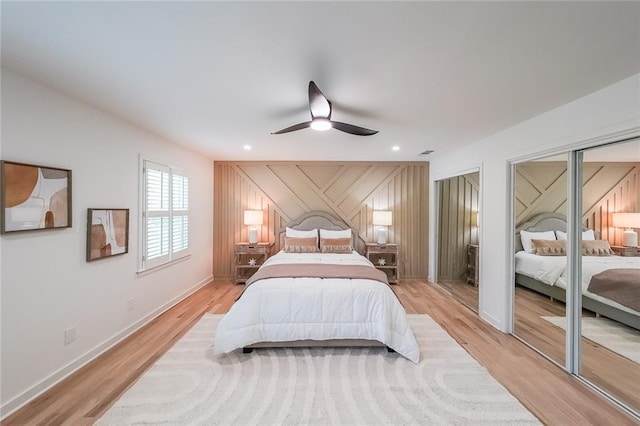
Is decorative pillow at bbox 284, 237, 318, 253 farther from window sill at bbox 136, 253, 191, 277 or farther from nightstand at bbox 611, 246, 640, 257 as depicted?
nightstand at bbox 611, 246, 640, 257

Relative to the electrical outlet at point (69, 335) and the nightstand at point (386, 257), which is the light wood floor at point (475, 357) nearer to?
the electrical outlet at point (69, 335)

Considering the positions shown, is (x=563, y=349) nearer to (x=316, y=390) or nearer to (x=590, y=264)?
(x=590, y=264)

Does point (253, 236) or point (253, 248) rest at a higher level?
point (253, 236)

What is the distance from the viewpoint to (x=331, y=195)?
217 inches

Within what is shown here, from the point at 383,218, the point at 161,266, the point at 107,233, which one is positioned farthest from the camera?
the point at 383,218

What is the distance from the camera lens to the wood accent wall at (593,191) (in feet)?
6.84

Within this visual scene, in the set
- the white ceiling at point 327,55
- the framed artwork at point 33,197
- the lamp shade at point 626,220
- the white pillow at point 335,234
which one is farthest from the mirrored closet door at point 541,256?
the framed artwork at point 33,197

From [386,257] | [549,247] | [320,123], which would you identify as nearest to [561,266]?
[549,247]

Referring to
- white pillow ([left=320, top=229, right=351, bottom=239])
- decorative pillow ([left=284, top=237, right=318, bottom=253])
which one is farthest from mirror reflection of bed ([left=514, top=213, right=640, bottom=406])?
decorative pillow ([left=284, top=237, right=318, bottom=253])

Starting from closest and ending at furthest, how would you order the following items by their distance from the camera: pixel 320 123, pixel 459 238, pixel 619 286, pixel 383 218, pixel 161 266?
pixel 619 286
pixel 320 123
pixel 161 266
pixel 459 238
pixel 383 218

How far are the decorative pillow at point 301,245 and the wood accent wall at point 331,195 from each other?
0.69m

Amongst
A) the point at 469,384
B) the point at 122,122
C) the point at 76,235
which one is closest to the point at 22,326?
the point at 76,235

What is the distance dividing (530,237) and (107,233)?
464 centimetres

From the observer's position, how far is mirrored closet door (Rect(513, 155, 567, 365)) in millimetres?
2596
